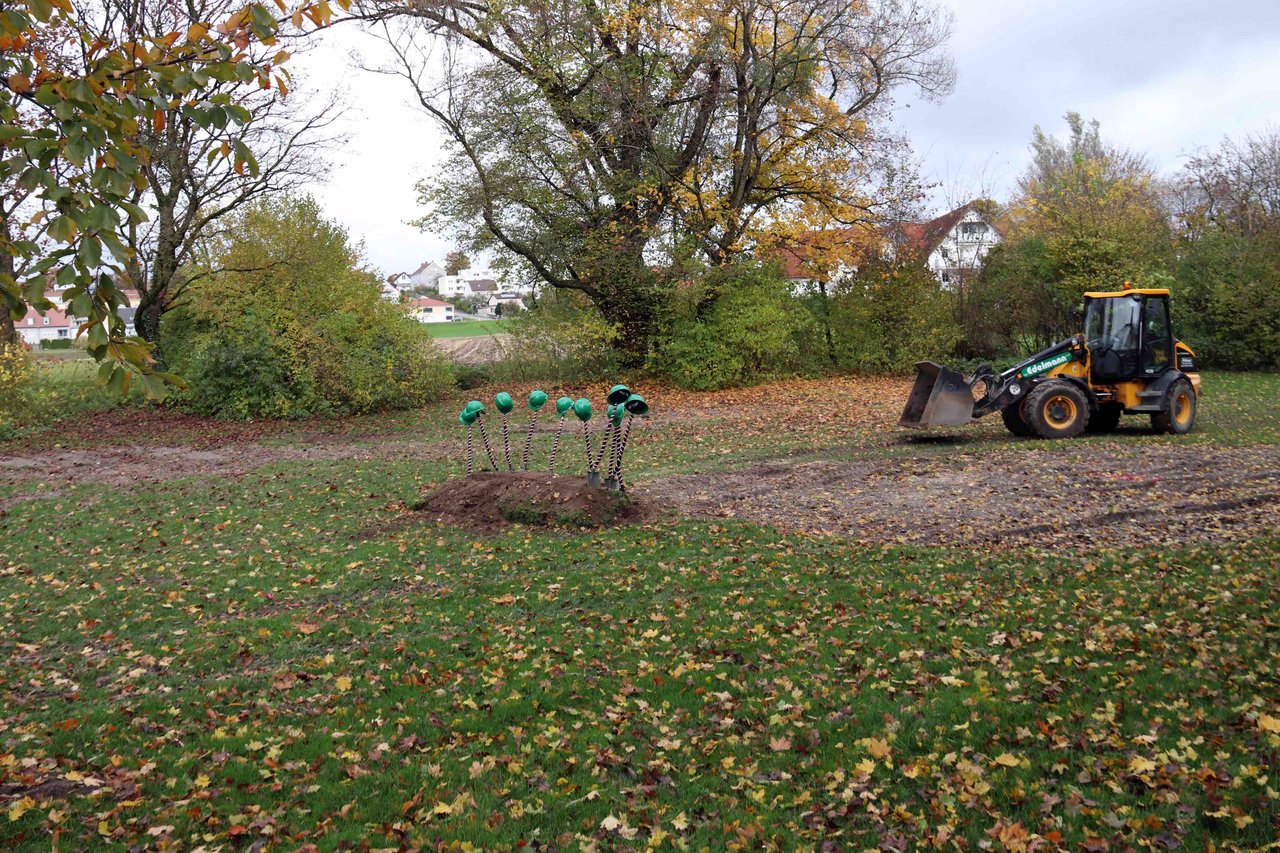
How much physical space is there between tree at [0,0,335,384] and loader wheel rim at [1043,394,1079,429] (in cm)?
1469

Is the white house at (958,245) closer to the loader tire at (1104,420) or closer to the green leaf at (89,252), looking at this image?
the loader tire at (1104,420)

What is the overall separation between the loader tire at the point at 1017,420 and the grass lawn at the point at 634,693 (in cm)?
743

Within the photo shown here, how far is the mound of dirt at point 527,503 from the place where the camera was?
11.1 meters

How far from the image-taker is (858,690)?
5.97 meters

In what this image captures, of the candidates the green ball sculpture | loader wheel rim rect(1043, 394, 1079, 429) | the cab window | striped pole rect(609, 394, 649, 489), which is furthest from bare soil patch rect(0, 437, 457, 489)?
the cab window

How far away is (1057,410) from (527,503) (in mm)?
9883

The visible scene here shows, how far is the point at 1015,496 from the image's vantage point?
37.3ft

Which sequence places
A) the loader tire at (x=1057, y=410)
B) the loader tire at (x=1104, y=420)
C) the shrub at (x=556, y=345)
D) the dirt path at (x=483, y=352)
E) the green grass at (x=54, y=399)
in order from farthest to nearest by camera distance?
the dirt path at (x=483, y=352), the shrub at (x=556, y=345), the green grass at (x=54, y=399), the loader tire at (x=1104, y=420), the loader tire at (x=1057, y=410)

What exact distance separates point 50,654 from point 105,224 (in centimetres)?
513

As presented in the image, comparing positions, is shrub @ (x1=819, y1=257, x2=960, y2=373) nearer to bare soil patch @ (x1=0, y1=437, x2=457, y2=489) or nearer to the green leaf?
bare soil patch @ (x1=0, y1=437, x2=457, y2=489)

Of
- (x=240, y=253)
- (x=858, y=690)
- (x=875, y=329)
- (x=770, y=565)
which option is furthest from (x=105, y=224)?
(x=875, y=329)

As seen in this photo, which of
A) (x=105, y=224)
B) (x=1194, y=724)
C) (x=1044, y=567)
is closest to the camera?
(x=105, y=224)

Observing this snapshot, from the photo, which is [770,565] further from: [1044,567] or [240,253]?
[240,253]

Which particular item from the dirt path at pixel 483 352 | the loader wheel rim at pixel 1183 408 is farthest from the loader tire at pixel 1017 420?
the dirt path at pixel 483 352
